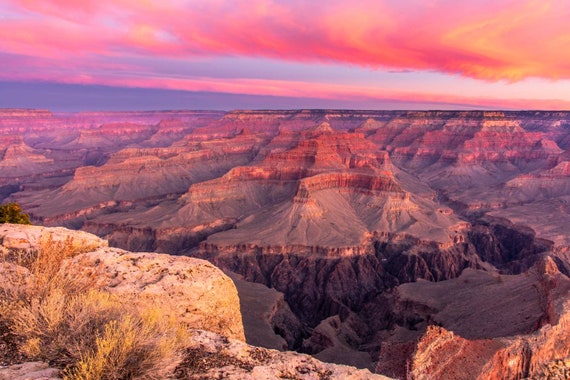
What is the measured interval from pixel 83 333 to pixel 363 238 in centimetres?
8780

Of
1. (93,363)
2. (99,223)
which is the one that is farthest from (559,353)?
(99,223)

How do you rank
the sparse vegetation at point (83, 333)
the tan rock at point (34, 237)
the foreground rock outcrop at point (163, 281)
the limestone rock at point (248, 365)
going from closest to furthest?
the sparse vegetation at point (83, 333) < the limestone rock at point (248, 365) < the foreground rock outcrop at point (163, 281) < the tan rock at point (34, 237)

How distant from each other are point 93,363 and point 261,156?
176m

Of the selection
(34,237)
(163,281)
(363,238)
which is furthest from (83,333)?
(363,238)

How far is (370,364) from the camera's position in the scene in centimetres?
4103

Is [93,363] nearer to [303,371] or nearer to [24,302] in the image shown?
[24,302]

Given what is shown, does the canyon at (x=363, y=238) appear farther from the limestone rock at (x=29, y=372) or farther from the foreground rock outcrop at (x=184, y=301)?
the limestone rock at (x=29, y=372)

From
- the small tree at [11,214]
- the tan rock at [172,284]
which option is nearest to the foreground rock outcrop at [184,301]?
the tan rock at [172,284]

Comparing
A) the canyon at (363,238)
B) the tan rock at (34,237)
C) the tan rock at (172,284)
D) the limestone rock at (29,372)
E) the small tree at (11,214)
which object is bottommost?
the canyon at (363,238)

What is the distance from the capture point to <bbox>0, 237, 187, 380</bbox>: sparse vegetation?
8.96 m

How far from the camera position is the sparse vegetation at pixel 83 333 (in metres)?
8.96

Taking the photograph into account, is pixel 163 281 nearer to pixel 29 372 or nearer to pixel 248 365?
pixel 248 365

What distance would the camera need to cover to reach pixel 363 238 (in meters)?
94.6

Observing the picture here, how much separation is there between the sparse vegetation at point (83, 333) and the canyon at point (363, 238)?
19770mm
